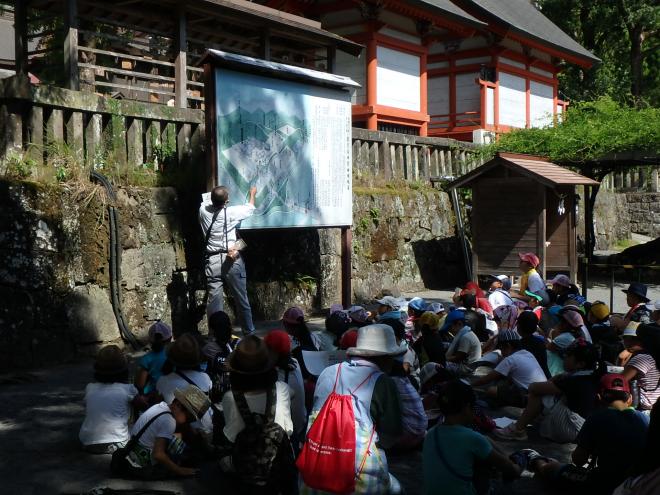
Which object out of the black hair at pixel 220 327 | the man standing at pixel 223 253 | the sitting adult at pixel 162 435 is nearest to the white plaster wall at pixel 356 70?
the man standing at pixel 223 253

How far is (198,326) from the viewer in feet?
30.3

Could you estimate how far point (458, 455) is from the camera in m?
3.88

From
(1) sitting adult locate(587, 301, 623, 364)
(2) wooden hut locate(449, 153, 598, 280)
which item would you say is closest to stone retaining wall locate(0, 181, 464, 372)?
(2) wooden hut locate(449, 153, 598, 280)

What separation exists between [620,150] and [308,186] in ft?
26.9

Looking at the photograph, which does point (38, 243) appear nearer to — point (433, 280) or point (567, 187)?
point (433, 280)

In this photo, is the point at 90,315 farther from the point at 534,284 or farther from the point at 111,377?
the point at 534,284

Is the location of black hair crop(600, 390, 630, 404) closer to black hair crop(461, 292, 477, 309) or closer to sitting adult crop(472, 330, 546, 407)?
sitting adult crop(472, 330, 546, 407)

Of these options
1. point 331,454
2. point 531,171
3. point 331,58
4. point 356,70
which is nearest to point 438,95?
point 356,70

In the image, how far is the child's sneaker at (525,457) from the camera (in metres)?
5.08

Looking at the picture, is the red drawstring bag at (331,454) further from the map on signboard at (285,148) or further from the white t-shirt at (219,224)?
the map on signboard at (285,148)

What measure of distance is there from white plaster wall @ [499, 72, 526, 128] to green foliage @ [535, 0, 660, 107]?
340cm

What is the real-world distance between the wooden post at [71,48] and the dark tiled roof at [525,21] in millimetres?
14449

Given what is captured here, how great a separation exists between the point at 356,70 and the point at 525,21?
869 cm

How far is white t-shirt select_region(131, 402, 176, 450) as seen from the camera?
184 inches
